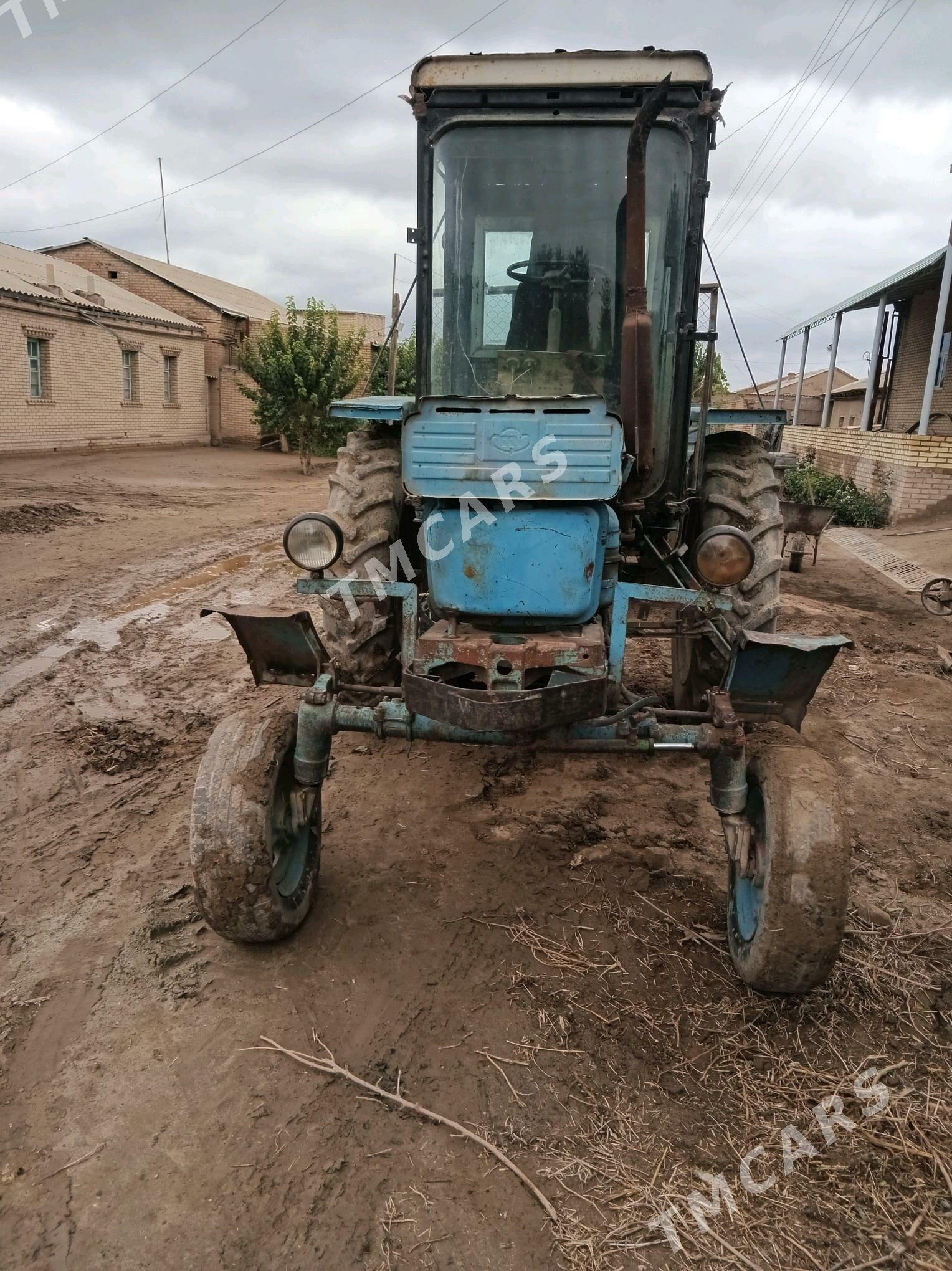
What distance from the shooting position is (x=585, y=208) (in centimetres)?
380

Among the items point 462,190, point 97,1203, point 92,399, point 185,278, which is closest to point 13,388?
point 92,399

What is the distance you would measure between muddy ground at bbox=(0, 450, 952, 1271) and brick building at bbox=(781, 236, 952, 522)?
9.27 metres

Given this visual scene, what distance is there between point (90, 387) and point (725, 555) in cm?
2033

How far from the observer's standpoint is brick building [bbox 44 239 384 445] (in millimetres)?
25375

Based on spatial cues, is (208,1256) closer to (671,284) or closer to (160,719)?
(160,719)

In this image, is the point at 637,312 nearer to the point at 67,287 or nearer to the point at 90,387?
the point at 90,387

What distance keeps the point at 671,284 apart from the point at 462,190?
1028 millimetres

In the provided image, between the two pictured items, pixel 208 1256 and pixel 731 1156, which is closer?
pixel 208 1256

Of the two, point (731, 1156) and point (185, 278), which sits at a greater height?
point (185, 278)

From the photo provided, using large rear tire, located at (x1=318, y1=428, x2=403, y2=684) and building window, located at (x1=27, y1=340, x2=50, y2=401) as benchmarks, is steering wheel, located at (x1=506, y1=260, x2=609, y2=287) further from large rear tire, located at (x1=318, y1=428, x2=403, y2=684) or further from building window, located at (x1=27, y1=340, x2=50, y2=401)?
building window, located at (x1=27, y1=340, x2=50, y2=401)

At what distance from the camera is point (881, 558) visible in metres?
11.0

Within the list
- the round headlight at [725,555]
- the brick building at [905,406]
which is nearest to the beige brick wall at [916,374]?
the brick building at [905,406]

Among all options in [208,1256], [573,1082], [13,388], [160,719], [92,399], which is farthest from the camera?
[92,399]
